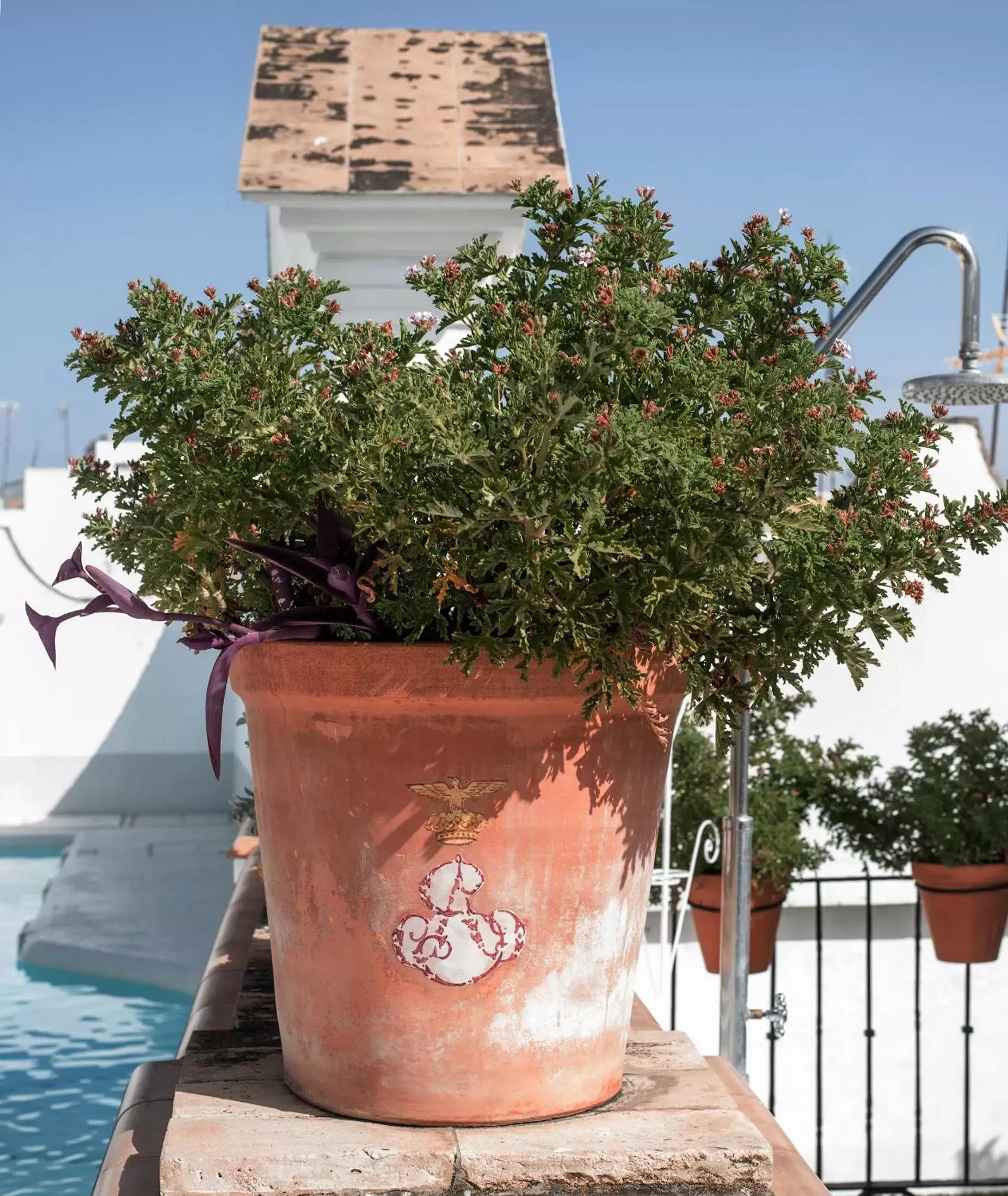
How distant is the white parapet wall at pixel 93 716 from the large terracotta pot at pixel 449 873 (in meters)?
13.5

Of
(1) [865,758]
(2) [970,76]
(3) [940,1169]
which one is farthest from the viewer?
(2) [970,76]

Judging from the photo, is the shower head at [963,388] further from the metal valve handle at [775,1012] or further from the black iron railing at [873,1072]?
the black iron railing at [873,1072]

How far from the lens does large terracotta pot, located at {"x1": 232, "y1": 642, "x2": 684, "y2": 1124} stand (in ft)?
3.42

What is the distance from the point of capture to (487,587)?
99 cm

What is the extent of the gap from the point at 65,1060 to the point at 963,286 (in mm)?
6110

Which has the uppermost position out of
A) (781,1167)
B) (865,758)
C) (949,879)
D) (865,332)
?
(865,332)

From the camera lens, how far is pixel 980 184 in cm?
4425

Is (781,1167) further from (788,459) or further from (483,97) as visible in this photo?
(483,97)

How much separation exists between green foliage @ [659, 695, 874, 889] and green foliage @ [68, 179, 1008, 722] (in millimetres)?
1981

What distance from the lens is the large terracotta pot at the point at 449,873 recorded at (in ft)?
3.42

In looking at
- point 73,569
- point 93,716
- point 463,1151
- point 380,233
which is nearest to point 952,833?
point 463,1151

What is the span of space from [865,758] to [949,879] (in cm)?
39

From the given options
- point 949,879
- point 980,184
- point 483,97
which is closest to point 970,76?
point 980,184

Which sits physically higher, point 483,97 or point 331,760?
point 483,97
